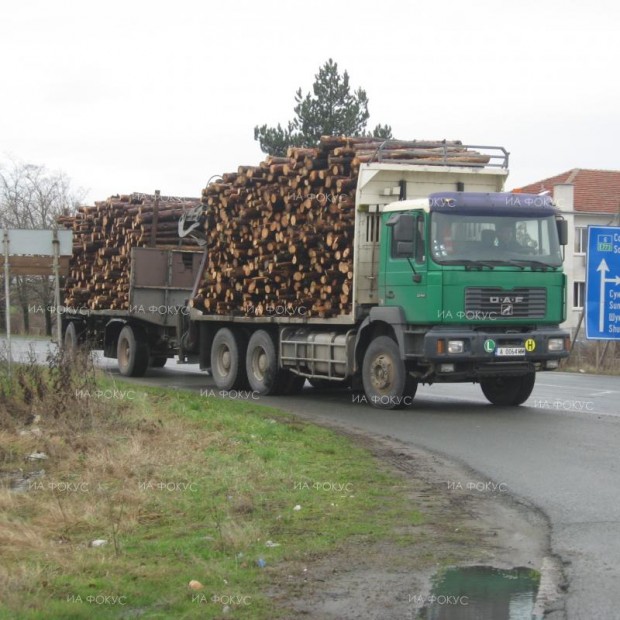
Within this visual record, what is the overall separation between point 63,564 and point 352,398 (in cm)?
1194

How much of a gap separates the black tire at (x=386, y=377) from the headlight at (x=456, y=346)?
0.90 meters

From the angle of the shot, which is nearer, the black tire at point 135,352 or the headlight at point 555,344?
the headlight at point 555,344

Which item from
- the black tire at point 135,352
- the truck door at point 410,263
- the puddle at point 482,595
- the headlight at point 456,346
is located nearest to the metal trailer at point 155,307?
the black tire at point 135,352

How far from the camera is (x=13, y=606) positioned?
607cm

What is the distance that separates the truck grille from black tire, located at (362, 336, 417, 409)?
1.33 meters

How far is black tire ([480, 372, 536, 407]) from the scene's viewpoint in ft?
54.7

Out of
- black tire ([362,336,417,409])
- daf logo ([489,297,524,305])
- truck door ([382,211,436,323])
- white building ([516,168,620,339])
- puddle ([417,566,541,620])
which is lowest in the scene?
puddle ([417,566,541,620])

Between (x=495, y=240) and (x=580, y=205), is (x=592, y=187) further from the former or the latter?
(x=495, y=240)

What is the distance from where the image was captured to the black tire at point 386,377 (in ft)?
51.9

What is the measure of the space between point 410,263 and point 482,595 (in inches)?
367

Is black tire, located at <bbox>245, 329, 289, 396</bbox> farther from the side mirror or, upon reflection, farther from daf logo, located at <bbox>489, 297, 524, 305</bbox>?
the side mirror

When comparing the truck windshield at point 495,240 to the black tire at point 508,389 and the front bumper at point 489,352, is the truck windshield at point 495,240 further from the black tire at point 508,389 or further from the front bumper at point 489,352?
the black tire at point 508,389

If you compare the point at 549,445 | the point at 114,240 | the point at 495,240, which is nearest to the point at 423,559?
the point at 549,445

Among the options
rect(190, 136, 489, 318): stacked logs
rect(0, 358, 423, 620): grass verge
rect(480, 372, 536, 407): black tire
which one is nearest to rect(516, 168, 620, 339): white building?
rect(190, 136, 489, 318): stacked logs
